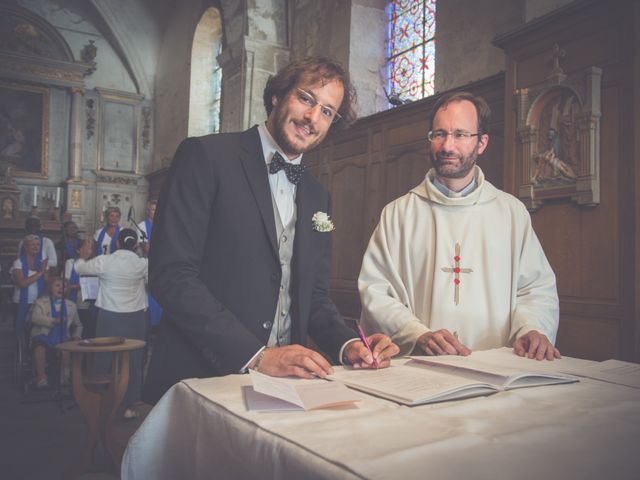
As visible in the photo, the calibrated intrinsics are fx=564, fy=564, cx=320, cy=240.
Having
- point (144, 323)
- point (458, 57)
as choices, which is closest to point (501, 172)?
point (458, 57)

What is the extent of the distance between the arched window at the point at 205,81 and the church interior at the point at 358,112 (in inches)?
1.3

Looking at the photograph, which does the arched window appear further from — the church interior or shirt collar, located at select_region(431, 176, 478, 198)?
shirt collar, located at select_region(431, 176, 478, 198)

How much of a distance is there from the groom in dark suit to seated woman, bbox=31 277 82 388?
485 centimetres

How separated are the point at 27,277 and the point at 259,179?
6.08m

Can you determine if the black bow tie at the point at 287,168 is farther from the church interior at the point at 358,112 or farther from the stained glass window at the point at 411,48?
the stained glass window at the point at 411,48

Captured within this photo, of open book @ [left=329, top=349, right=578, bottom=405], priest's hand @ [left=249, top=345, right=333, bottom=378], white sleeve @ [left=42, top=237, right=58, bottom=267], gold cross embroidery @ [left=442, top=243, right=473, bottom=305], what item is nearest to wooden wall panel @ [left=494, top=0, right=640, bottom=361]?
gold cross embroidery @ [left=442, top=243, right=473, bottom=305]

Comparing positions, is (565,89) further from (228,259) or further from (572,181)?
(228,259)

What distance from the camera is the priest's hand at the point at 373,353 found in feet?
5.47

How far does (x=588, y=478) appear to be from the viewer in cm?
84

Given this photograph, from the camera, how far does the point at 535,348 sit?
78.1 inches

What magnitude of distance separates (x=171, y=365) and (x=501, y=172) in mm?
4253

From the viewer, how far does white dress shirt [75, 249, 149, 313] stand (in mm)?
5789

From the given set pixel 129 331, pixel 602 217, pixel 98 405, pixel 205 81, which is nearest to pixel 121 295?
pixel 129 331

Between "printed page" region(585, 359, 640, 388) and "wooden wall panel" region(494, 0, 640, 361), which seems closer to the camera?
"printed page" region(585, 359, 640, 388)
